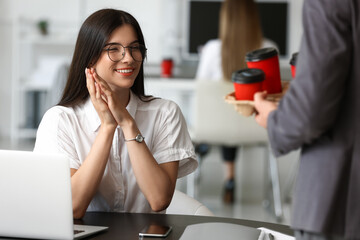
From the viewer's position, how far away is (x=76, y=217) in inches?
56.5

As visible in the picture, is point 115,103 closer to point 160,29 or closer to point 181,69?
point 181,69

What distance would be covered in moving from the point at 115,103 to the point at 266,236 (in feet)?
1.80

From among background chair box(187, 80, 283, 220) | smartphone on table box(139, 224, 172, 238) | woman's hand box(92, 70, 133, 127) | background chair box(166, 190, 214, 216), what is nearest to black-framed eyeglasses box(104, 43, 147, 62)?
woman's hand box(92, 70, 133, 127)

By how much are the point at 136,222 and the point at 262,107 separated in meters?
0.49

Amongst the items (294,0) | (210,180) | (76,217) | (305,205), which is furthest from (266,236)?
(294,0)

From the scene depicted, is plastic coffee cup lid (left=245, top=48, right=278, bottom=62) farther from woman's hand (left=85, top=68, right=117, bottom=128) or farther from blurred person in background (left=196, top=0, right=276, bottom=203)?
blurred person in background (left=196, top=0, right=276, bottom=203)

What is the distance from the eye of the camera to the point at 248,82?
1.05 m

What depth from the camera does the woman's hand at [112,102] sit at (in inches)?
60.2

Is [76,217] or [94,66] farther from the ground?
[94,66]

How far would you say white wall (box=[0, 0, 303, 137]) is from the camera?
5.88m

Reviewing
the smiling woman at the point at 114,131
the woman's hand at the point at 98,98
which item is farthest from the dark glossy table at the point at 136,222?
the woman's hand at the point at 98,98

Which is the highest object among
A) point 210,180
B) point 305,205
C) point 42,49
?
point 305,205

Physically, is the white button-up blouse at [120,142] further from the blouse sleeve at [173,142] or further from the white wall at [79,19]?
the white wall at [79,19]

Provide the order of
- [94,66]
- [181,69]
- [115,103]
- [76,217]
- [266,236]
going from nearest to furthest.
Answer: [266,236] < [76,217] < [115,103] < [94,66] < [181,69]
